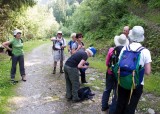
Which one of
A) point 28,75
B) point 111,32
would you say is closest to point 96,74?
point 28,75

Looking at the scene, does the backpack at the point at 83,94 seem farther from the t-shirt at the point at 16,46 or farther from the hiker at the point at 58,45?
the hiker at the point at 58,45

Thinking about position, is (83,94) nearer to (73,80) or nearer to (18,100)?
(73,80)

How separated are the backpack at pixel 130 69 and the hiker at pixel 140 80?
5cm

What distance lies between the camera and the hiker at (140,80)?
523cm

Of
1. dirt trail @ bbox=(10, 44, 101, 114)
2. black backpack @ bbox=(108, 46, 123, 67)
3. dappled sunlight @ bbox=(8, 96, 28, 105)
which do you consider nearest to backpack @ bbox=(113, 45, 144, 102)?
black backpack @ bbox=(108, 46, 123, 67)

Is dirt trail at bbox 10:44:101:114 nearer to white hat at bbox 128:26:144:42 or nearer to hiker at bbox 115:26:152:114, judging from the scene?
hiker at bbox 115:26:152:114

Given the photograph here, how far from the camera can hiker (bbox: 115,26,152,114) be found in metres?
5.23

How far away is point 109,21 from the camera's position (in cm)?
2503

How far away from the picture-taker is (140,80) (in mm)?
5293

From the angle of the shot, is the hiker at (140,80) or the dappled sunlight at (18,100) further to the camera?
the dappled sunlight at (18,100)

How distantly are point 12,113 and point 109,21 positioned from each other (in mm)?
18468

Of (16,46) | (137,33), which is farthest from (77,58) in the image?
(16,46)

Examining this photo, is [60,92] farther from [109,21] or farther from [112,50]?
[109,21]

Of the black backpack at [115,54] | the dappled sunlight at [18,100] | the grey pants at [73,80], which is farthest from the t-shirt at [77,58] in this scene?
the dappled sunlight at [18,100]
